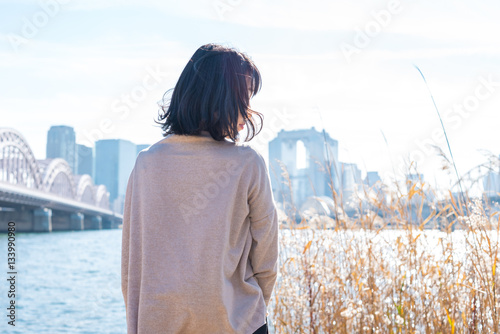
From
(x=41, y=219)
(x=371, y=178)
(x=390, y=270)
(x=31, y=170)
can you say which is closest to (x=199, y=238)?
(x=390, y=270)

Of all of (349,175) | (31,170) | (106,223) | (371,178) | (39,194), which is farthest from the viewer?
(106,223)

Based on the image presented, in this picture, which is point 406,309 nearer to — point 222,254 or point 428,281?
point 428,281

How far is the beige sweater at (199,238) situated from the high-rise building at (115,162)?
175 feet

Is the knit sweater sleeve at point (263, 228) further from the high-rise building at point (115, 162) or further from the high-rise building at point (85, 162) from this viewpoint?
the high-rise building at point (85, 162)

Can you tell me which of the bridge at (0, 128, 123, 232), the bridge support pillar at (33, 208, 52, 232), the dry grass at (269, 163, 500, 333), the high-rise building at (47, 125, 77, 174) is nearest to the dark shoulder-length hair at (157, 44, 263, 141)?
the dry grass at (269, 163, 500, 333)

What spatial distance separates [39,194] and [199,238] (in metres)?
36.0

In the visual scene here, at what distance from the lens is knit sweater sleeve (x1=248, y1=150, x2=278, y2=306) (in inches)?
55.9

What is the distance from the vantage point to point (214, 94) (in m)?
1.44

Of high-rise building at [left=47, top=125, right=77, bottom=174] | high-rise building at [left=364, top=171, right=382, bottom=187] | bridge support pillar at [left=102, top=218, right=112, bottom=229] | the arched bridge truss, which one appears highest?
high-rise building at [left=47, top=125, right=77, bottom=174]

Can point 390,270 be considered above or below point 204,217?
below

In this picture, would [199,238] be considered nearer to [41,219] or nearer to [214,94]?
[214,94]

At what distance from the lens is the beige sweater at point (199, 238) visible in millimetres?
1347

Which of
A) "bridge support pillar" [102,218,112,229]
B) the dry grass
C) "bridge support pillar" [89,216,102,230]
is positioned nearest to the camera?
the dry grass

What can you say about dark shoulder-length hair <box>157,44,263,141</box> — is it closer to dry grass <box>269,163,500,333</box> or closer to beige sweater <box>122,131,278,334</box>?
beige sweater <box>122,131,278,334</box>
